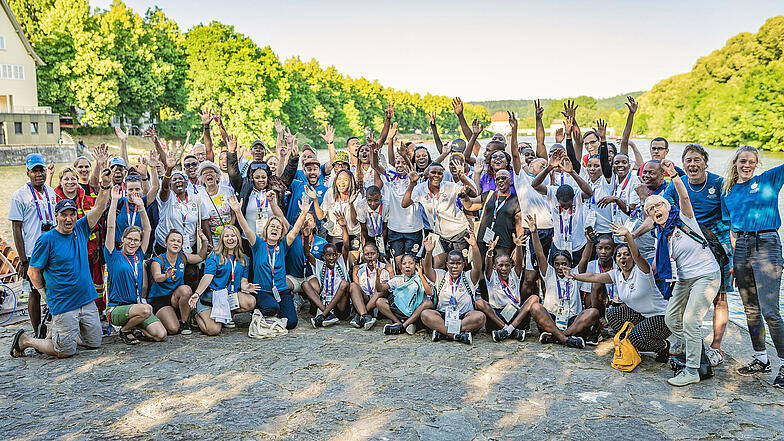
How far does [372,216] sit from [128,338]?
3.39 m

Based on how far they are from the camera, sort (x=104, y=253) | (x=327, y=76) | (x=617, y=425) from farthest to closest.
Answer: (x=327, y=76) < (x=104, y=253) < (x=617, y=425)

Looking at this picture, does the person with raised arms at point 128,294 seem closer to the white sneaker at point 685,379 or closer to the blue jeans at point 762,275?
the white sneaker at point 685,379

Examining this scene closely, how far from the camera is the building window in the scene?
42938 mm

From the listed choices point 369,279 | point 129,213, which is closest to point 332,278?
point 369,279

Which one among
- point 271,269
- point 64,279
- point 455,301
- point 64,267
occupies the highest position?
point 64,267

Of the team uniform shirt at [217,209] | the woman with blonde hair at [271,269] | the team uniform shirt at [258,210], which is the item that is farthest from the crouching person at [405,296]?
the team uniform shirt at [217,209]

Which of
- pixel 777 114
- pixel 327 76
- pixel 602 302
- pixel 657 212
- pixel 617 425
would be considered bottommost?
pixel 617 425

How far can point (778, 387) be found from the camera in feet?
17.8

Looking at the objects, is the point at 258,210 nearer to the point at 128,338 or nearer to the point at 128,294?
the point at 128,294

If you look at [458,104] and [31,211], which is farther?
[458,104]

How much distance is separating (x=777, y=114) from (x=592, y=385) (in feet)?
190

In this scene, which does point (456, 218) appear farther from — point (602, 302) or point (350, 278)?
point (602, 302)

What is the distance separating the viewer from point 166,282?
7.23 metres

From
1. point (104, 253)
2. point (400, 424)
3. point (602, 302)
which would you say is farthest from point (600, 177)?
point (104, 253)
